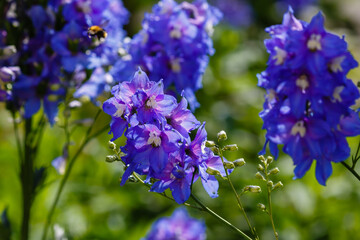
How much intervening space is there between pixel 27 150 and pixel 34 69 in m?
0.32

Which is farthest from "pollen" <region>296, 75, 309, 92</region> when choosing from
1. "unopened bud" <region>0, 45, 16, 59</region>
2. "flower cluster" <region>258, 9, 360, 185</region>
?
"unopened bud" <region>0, 45, 16, 59</region>

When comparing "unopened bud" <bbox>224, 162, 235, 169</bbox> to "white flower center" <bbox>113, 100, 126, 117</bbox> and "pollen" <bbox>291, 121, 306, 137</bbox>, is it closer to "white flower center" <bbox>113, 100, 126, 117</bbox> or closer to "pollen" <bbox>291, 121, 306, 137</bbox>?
"pollen" <bbox>291, 121, 306, 137</bbox>

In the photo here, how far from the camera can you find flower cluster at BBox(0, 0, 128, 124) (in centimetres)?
191

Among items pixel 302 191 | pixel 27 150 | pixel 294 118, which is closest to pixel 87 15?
pixel 27 150

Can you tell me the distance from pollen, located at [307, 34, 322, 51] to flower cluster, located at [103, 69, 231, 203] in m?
0.33

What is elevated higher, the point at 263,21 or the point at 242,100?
the point at 242,100

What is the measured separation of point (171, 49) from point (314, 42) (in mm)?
902

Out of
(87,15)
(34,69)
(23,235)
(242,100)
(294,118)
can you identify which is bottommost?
(242,100)

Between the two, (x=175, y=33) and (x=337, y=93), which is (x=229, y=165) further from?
(x=175, y=33)

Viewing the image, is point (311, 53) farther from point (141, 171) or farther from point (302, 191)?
point (302, 191)

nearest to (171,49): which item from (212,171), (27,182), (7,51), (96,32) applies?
(96,32)

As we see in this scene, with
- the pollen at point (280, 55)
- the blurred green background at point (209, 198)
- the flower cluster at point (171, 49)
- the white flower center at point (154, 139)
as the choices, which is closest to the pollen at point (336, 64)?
the pollen at point (280, 55)

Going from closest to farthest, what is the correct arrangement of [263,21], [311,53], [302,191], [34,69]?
[311,53] < [34,69] < [302,191] < [263,21]

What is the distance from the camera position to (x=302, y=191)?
2.93m
